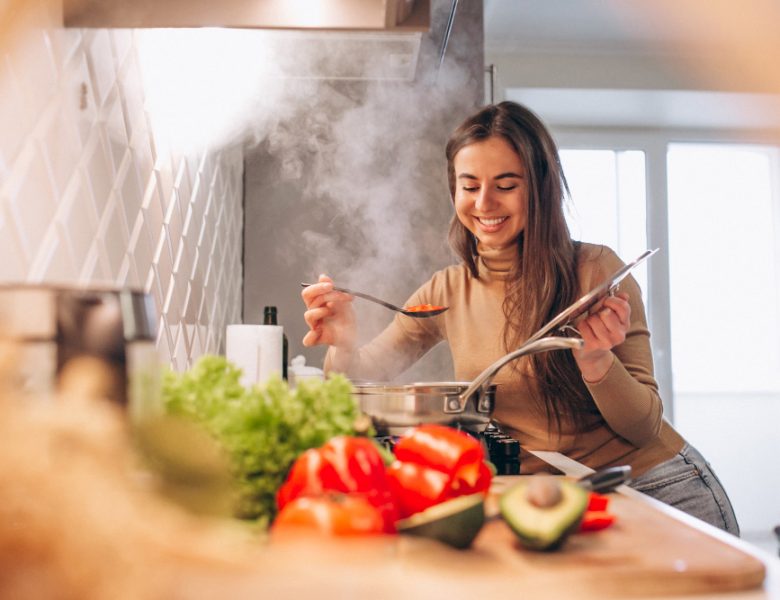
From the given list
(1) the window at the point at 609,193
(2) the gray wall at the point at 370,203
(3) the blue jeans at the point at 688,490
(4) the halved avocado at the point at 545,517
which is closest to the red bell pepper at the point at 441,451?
(4) the halved avocado at the point at 545,517

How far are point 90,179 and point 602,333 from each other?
834 millimetres

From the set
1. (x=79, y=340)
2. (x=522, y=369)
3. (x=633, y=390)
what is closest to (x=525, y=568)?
(x=79, y=340)

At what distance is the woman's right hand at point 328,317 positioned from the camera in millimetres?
1597

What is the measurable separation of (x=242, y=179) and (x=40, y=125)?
174 centimetres

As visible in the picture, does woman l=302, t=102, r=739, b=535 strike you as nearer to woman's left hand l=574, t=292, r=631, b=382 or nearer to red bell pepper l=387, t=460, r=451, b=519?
woman's left hand l=574, t=292, r=631, b=382

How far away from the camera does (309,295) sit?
1.60 m

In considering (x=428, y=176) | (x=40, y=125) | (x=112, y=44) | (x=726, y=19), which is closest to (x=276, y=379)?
(x=40, y=125)

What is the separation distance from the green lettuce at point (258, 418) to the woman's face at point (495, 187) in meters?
0.98

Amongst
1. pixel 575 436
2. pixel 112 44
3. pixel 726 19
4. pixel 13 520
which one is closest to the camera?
pixel 13 520

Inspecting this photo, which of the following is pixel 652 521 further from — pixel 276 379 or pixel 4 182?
pixel 4 182

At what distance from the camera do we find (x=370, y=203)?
256 centimetres

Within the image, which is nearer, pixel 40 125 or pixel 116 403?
pixel 116 403

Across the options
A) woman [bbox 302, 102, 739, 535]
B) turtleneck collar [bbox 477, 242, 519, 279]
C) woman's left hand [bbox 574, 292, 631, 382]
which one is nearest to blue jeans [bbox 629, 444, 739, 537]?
woman [bbox 302, 102, 739, 535]

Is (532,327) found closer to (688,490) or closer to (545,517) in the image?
(688,490)
